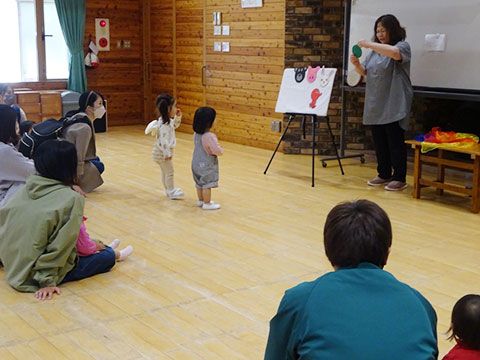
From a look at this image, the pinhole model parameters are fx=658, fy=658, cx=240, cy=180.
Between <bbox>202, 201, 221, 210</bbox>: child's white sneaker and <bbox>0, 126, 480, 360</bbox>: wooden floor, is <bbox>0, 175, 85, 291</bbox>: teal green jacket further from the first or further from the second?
<bbox>202, 201, 221, 210</bbox>: child's white sneaker

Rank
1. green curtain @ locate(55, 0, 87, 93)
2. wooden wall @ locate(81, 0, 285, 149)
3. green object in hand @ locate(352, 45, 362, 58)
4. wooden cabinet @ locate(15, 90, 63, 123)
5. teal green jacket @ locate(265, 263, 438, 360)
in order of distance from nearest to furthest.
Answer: teal green jacket @ locate(265, 263, 438, 360) → green object in hand @ locate(352, 45, 362, 58) → wooden wall @ locate(81, 0, 285, 149) → wooden cabinet @ locate(15, 90, 63, 123) → green curtain @ locate(55, 0, 87, 93)

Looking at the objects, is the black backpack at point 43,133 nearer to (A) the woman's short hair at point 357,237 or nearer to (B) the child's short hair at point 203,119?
(B) the child's short hair at point 203,119

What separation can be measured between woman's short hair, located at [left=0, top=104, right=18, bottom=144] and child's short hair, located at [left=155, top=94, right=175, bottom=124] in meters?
1.48

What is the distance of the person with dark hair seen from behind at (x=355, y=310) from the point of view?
138 centimetres

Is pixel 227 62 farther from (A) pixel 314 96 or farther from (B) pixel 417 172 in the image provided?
Result: (B) pixel 417 172

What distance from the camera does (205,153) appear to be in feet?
17.2

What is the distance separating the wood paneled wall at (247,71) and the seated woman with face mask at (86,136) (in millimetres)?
2996

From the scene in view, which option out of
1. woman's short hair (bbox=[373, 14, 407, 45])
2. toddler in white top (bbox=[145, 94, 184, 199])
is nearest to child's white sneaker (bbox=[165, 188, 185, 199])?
toddler in white top (bbox=[145, 94, 184, 199])

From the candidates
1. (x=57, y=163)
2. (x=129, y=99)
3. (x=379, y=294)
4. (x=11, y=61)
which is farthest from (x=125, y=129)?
(x=379, y=294)

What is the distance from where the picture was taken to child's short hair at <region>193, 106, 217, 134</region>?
516 centimetres

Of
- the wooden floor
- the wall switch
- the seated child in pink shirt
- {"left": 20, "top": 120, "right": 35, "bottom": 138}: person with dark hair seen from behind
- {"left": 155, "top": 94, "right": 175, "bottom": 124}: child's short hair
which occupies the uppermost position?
{"left": 155, "top": 94, "right": 175, "bottom": 124}: child's short hair

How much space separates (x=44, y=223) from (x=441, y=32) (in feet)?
14.3

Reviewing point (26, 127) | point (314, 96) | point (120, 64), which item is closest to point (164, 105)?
point (26, 127)

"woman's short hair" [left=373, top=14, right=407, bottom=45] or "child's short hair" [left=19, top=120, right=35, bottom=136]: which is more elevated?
"woman's short hair" [left=373, top=14, right=407, bottom=45]
